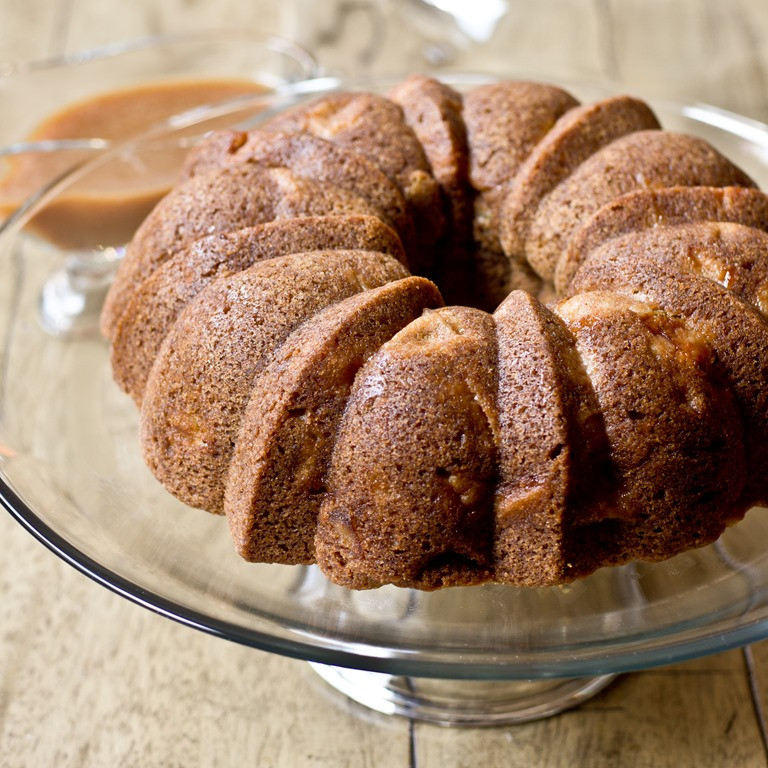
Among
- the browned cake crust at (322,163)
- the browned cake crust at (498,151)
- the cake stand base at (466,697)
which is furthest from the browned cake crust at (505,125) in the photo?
the cake stand base at (466,697)

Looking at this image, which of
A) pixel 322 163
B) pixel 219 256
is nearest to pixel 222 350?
pixel 219 256

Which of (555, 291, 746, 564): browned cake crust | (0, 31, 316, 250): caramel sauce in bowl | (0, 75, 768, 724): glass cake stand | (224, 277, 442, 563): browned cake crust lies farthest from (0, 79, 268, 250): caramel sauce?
(555, 291, 746, 564): browned cake crust

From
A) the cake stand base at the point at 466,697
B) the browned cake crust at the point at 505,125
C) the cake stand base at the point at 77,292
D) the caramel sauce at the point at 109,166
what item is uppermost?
the browned cake crust at the point at 505,125

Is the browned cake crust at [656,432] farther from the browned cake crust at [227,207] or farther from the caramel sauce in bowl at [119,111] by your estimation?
the caramel sauce in bowl at [119,111]

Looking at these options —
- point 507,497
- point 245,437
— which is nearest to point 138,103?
point 245,437

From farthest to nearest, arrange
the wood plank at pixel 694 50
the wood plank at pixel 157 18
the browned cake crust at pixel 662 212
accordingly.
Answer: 1. the wood plank at pixel 157 18
2. the wood plank at pixel 694 50
3. the browned cake crust at pixel 662 212

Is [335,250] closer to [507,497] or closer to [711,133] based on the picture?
[507,497]

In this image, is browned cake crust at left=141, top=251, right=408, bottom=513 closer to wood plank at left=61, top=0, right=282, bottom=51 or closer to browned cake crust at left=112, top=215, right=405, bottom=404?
browned cake crust at left=112, top=215, right=405, bottom=404

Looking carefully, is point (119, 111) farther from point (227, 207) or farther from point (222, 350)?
point (222, 350)
